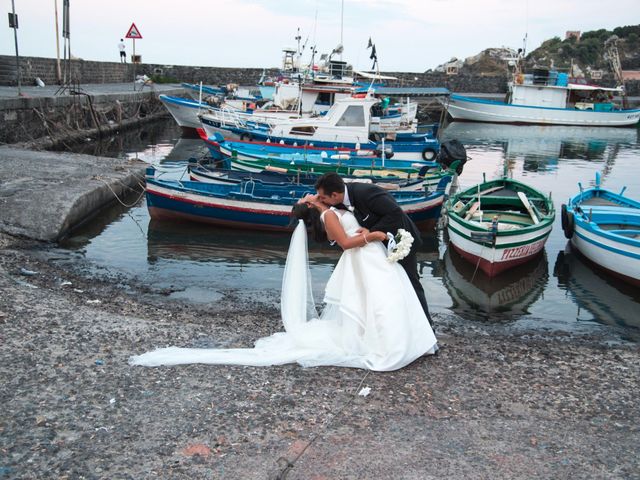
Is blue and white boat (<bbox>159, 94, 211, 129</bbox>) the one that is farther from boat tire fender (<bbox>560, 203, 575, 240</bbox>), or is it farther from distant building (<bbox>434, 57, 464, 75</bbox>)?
distant building (<bbox>434, 57, 464, 75</bbox>)

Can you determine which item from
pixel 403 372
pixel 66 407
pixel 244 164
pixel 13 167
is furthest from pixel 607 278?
pixel 13 167

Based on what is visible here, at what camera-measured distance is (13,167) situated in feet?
43.1

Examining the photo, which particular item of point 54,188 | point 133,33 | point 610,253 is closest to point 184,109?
point 133,33

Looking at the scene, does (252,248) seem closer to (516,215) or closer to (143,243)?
(143,243)

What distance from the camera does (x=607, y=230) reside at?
1071 centimetres

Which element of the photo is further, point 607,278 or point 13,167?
point 13,167

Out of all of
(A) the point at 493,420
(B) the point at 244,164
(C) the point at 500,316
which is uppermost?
(B) the point at 244,164

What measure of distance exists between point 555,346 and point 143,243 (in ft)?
24.9

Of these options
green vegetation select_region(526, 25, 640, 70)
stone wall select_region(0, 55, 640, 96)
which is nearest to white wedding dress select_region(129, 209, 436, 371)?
stone wall select_region(0, 55, 640, 96)

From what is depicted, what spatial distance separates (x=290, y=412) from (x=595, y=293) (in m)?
7.30

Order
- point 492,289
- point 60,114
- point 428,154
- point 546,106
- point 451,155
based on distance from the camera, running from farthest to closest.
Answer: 1. point 546,106
2. point 60,114
3. point 428,154
4. point 451,155
5. point 492,289

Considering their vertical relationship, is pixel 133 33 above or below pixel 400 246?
above

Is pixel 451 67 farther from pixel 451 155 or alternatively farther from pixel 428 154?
pixel 451 155

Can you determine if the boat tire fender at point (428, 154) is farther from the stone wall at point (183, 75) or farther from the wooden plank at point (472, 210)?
the stone wall at point (183, 75)
